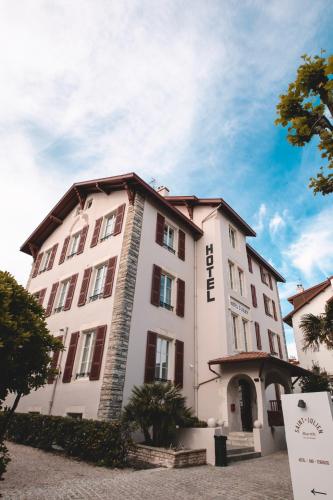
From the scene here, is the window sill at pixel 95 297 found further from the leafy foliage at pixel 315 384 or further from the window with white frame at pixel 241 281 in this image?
the leafy foliage at pixel 315 384

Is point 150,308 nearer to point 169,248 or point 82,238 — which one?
point 169,248

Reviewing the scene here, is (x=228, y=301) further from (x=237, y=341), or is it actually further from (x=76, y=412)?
(x=76, y=412)

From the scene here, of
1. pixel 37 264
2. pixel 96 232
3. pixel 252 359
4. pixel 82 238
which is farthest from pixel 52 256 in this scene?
pixel 252 359

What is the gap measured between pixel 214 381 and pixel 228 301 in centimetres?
357

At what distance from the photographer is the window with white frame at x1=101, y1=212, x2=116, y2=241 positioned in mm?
13623

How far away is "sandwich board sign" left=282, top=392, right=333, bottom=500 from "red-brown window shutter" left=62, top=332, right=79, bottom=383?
8.46 m

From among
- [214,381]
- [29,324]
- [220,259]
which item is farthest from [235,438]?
[29,324]

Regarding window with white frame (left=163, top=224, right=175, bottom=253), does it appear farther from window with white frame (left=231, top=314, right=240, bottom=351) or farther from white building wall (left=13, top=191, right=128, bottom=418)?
window with white frame (left=231, top=314, right=240, bottom=351)

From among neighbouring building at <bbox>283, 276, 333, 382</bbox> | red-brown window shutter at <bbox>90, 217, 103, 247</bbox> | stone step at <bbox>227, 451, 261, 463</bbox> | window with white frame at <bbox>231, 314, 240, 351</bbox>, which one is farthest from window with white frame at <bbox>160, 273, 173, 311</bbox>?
neighbouring building at <bbox>283, 276, 333, 382</bbox>

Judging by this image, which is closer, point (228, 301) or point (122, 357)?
point (122, 357)

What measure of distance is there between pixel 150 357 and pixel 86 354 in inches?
97.9

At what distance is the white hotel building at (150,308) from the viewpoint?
10383 mm

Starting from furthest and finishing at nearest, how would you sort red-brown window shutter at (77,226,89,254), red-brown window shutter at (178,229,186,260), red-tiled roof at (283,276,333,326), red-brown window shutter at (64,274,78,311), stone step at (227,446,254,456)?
red-tiled roof at (283,276,333,326) < red-brown window shutter at (77,226,89,254) < red-brown window shutter at (178,229,186,260) < red-brown window shutter at (64,274,78,311) < stone step at (227,446,254,456)

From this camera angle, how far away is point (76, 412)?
33.0 ft
